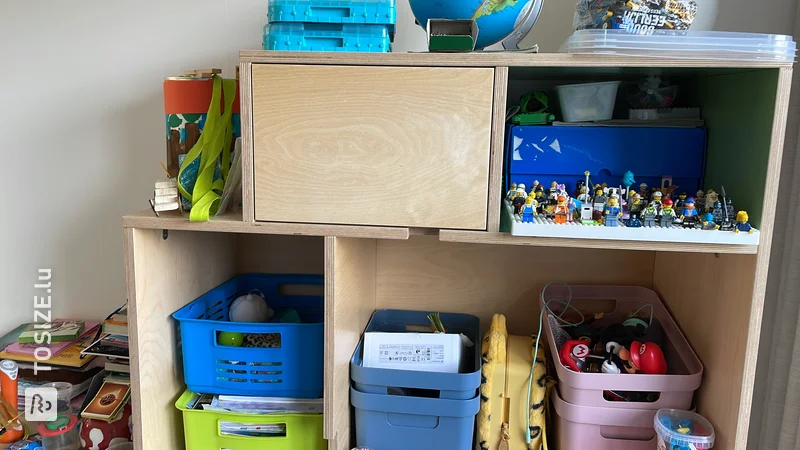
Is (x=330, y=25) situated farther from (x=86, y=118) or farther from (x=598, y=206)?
(x=86, y=118)

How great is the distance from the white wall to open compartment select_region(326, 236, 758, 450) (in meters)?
0.49

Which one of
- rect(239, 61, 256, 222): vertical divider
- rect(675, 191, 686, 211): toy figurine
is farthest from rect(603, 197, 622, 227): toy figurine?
rect(239, 61, 256, 222): vertical divider

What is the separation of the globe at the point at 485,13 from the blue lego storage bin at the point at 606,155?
166mm

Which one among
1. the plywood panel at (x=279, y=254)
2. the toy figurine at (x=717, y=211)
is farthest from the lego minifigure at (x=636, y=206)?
the plywood panel at (x=279, y=254)

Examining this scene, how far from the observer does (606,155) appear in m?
1.03

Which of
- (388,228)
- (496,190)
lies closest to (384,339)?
(388,228)

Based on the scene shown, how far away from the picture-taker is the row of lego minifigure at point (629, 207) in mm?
893

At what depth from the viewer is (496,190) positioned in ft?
3.05

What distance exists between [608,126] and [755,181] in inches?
9.8

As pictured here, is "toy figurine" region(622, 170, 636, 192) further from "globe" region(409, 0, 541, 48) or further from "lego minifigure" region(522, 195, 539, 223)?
"globe" region(409, 0, 541, 48)

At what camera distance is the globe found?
38.2 inches

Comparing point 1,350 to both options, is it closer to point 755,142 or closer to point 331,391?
point 331,391

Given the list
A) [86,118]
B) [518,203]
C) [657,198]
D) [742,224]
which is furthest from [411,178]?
[86,118]

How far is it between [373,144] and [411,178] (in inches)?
3.2
